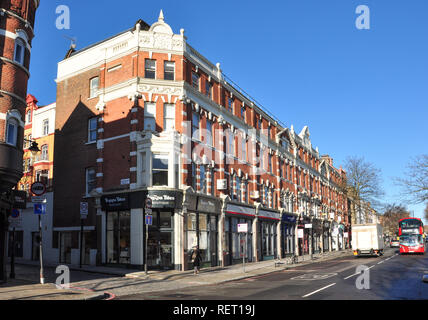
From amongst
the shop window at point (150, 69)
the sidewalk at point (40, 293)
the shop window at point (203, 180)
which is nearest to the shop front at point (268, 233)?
the shop window at point (203, 180)

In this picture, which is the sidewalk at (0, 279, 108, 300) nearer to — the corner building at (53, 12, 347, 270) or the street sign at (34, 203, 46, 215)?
the street sign at (34, 203, 46, 215)

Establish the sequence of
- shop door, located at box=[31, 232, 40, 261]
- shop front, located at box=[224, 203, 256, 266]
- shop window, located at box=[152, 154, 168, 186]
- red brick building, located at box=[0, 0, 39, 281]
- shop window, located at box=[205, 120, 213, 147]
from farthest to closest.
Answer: shop door, located at box=[31, 232, 40, 261] → shop front, located at box=[224, 203, 256, 266] → shop window, located at box=[205, 120, 213, 147] → shop window, located at box=[152, 154, 168, 186] → red brick building, located at box=[0, 0, 39, 281]

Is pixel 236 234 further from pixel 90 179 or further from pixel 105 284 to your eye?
pixel 105 284

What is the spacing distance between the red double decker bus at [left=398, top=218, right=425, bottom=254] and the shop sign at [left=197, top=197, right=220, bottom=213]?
93.8 feet

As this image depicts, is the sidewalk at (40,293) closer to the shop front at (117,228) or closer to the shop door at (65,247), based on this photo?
the shop front at (117,228)

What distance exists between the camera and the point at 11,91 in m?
17.2

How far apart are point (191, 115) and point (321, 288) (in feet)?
53.6

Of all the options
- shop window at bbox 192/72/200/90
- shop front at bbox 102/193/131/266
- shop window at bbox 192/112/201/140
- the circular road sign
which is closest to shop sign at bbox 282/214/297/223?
shop window at bbox 192/112/201/140

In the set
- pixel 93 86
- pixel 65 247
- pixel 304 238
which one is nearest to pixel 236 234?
pixel 65 247

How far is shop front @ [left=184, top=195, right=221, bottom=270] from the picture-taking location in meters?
26.4

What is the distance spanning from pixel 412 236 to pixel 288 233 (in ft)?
49.2

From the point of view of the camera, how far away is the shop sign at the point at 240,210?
31656 millimetres
